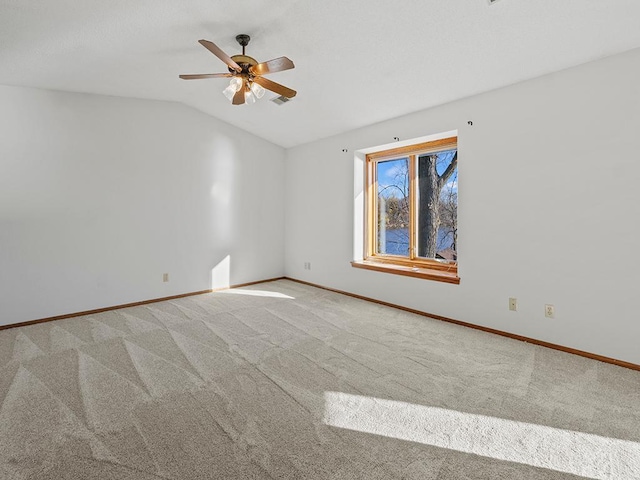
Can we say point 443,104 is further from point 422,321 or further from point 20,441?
point 20,441

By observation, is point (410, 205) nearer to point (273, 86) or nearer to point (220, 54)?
point (273, 86)

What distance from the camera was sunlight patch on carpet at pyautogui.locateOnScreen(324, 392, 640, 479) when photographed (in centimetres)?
159

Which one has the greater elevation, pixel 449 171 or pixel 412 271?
pixel 449 171

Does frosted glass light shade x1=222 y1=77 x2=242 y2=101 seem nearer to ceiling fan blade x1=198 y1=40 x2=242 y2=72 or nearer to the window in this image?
ceiling fan blade x1=198 y1=40 x2=242 y2=72

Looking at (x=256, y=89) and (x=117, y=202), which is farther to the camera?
(x=117, y=202)

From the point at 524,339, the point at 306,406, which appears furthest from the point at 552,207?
the point at 306,406

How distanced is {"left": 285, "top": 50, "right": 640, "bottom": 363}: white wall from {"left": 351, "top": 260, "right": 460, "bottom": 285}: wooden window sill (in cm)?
9

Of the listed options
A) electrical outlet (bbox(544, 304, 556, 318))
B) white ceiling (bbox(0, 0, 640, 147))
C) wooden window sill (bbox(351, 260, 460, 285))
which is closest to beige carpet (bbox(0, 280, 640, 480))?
electrical outlet (bbox(544, 304, 556, 318))

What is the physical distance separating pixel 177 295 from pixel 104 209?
59.2 inches

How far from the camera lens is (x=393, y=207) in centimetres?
466

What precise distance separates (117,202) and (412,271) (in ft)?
12.7

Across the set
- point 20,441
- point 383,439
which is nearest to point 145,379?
point 20,441

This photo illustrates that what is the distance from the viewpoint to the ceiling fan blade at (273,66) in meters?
2.46

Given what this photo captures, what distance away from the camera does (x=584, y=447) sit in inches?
67.0
